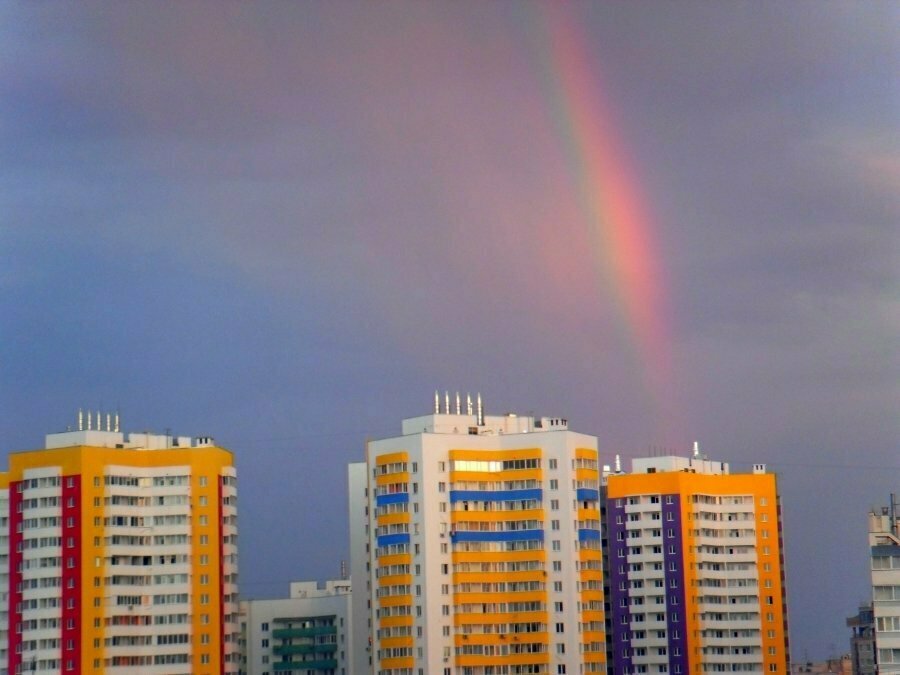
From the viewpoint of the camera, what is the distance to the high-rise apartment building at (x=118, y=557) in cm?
12669

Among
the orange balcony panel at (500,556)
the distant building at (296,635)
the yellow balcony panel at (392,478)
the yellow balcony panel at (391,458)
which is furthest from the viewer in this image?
the distant building at (296,635)

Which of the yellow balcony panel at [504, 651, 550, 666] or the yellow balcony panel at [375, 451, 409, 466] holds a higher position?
the yellow balcony panel at [375, 451, 409, 466]

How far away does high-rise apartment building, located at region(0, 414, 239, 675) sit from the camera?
416ft

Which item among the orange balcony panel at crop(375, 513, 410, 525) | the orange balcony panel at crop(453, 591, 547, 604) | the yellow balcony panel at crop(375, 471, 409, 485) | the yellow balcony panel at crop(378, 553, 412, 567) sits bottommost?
the orange balcony panel at crop(453, 591, 547, 604)

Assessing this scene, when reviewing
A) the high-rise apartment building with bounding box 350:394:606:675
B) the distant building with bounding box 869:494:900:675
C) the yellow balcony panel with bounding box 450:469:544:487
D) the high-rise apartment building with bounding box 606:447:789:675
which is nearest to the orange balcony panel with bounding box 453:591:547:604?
the high-rise apartment building with bounding box 350:394:606:675

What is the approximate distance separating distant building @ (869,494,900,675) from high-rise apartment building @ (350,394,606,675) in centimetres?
3535

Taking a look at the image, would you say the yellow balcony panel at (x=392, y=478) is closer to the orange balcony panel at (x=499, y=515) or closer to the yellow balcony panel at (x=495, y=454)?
the yellow balcony panel at (x=495, y=454)

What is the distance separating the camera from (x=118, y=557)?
130125 millimetres

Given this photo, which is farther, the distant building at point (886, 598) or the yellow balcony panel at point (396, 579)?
the yellow balcony panel at point (396, 579)

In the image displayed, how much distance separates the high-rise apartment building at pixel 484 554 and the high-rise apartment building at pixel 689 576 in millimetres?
18237

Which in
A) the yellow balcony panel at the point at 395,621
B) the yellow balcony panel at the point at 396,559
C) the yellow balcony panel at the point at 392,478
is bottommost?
the yellow balcony panel at the point at 395,621

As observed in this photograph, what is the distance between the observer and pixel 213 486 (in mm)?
133750

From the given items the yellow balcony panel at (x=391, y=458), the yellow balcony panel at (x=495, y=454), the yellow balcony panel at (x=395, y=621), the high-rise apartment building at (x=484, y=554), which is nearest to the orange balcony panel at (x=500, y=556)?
the high-rise apartment building at (x=484, y=554)

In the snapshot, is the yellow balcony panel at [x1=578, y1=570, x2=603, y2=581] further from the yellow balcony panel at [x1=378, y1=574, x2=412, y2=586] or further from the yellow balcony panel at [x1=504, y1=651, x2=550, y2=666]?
the yellow balcony panel at [x1=378, y1=574, x2=412, y2=586]
